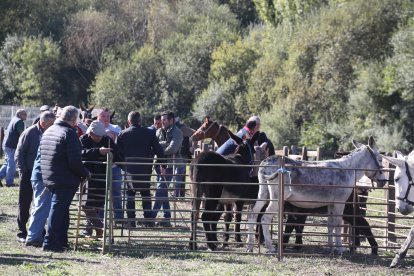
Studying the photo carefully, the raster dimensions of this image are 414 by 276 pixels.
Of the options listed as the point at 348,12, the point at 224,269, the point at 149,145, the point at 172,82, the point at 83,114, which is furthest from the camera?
the point at 172,82

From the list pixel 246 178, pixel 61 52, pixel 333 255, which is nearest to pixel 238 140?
pixel 246 178

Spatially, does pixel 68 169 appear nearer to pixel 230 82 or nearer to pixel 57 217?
pixel 57 217

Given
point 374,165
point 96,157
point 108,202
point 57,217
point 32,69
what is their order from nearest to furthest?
point 57,217
point 108,202
point 96,157
point 374,165
point 32,69

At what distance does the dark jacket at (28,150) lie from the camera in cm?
1455

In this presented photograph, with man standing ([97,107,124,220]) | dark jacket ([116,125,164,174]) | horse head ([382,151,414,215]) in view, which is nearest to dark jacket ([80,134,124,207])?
man standing ([97,107,124,220])

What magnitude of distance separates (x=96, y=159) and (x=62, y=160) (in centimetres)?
123

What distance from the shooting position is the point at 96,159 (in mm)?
14578

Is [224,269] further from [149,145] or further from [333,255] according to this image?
[149,145]

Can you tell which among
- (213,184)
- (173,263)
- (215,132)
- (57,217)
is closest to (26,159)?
(57,217)

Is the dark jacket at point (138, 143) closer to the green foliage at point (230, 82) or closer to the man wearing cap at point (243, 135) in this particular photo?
the man wearing cap at point (243, 135)

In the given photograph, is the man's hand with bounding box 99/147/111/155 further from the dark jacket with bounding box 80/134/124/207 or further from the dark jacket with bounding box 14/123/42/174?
the dark jacket with bounding box 14/123/42/174

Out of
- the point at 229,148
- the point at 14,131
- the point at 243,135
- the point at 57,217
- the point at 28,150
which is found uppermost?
the point at 14,131

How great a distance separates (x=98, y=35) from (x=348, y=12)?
2363 cm

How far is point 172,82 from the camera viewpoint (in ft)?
197
